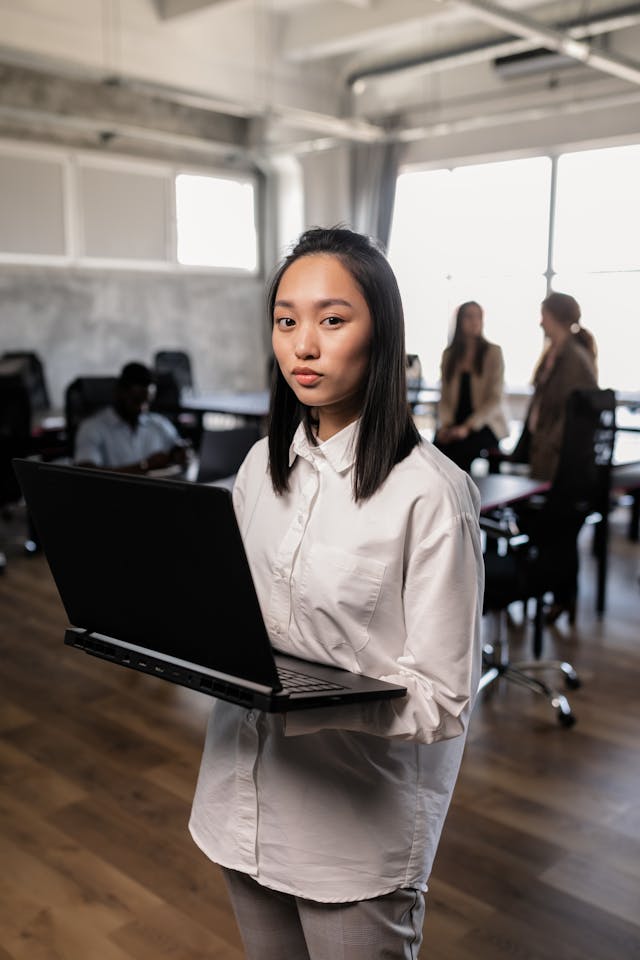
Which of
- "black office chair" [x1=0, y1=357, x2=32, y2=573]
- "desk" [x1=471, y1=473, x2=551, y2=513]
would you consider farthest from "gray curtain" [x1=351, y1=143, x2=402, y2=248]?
"desk" [x1=471, y1=473, x2=551, y2=513]

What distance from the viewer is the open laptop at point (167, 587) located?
0.87 metres

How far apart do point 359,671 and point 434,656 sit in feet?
0.35

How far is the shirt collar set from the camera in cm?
105

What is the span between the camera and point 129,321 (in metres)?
9.96

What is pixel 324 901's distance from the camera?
1022mm

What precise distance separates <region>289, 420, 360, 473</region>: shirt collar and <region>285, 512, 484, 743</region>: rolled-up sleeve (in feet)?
0.47

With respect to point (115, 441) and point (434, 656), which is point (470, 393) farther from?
point (434, 656)

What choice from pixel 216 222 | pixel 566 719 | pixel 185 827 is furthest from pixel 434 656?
pixel 216 222

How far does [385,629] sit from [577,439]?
2.87 metres

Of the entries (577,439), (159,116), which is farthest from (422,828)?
(159,116)

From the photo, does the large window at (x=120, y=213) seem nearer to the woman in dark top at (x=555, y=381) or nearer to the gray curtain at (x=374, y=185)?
the gray curtain at (x=374, y=185)

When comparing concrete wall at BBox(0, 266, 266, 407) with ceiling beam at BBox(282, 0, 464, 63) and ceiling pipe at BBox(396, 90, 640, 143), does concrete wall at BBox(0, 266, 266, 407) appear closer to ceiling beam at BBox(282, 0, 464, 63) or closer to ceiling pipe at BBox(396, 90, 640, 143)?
ceiling beam at BBox(282, 0, 464, 63)

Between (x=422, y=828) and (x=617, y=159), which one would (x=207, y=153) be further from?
(x=422, y=828)

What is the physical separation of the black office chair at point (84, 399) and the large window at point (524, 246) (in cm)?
381
